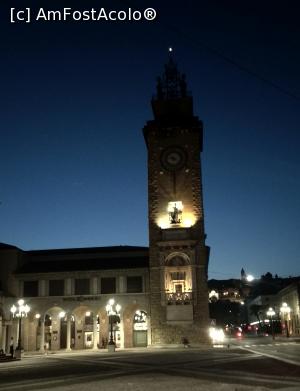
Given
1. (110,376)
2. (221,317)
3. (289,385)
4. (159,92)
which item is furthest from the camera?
(221,317)

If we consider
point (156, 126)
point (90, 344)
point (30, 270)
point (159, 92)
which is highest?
point (159, 92)

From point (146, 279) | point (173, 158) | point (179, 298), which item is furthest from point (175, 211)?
point (179, 298)

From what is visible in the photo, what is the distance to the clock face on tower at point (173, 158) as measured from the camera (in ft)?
207

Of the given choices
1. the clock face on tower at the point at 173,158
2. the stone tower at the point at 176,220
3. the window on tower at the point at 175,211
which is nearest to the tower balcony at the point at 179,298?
the stone tower at the point at 176,220

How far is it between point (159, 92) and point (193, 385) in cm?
5490

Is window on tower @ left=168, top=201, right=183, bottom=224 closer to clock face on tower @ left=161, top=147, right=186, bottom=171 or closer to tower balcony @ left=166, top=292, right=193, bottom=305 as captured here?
clock face on tower @ left=161, top=147, right=186, bottom=171

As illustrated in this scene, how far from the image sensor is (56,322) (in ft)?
200

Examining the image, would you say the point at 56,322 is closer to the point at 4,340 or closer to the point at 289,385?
the point at 4,340

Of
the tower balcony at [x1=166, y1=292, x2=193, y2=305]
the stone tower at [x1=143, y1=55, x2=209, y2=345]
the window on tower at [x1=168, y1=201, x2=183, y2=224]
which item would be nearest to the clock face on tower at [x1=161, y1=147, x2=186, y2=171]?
the stone tower at [x1=143, y1=55, x2=209, y2=345]

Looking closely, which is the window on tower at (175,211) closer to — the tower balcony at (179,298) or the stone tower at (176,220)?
the stone tower at (176,220)

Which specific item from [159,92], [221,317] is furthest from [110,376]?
[221,317]

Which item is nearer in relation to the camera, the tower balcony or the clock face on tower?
the tower balcony

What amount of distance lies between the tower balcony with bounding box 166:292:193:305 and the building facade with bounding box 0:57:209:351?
0.12 meters

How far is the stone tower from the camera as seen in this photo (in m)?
56.9
